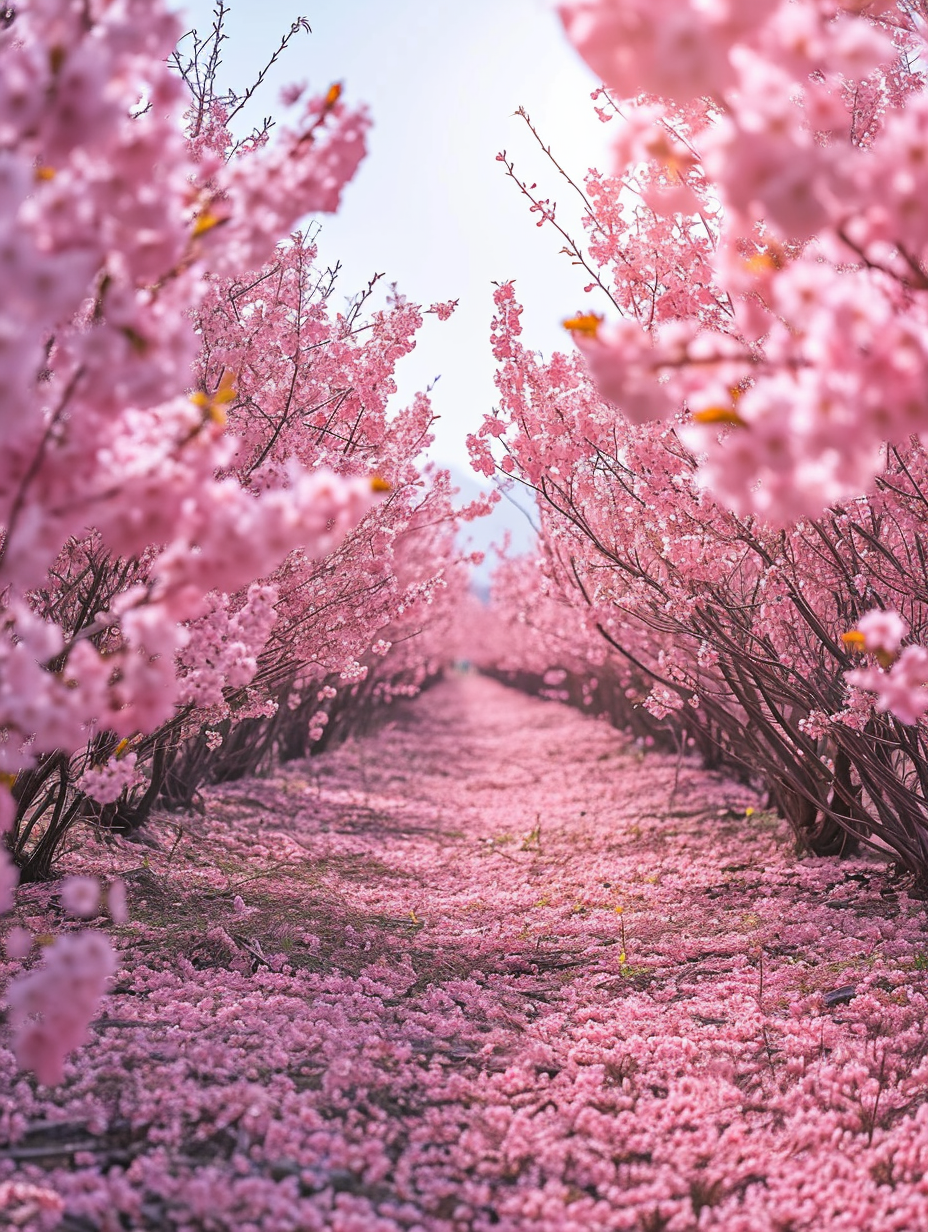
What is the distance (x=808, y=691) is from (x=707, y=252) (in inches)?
118

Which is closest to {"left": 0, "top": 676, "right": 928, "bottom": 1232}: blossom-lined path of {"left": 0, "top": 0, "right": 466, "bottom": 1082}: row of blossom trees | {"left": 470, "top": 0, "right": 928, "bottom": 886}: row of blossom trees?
{"left": 0, "top": 0, "right": 466, "bottom": 1082}: row of blossom trees

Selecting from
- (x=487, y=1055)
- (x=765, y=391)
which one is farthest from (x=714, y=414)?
(x=487, y=1055)

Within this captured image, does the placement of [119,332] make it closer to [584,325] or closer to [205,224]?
[205,224]

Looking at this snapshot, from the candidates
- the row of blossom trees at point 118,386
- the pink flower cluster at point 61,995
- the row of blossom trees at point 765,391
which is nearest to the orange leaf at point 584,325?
the row of blossom trees at point 765,391

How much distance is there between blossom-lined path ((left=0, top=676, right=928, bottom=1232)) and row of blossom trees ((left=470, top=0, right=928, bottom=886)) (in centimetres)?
151

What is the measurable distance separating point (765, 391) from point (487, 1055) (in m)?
3.55

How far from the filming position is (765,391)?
82.0 inches

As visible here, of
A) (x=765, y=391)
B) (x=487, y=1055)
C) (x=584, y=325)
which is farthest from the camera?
(x=487, y=1055)

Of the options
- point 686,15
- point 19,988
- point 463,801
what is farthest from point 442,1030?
point 463,801

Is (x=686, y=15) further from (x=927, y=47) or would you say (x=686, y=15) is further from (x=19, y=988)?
(x=927, y=47)

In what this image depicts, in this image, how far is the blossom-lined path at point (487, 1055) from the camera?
118 inches

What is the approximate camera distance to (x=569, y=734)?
2267cm

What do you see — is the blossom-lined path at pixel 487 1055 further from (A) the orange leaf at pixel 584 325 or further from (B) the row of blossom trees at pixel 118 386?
(A) the orange leaf at pixel 584 325

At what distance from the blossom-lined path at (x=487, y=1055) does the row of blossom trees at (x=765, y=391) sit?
151cm
